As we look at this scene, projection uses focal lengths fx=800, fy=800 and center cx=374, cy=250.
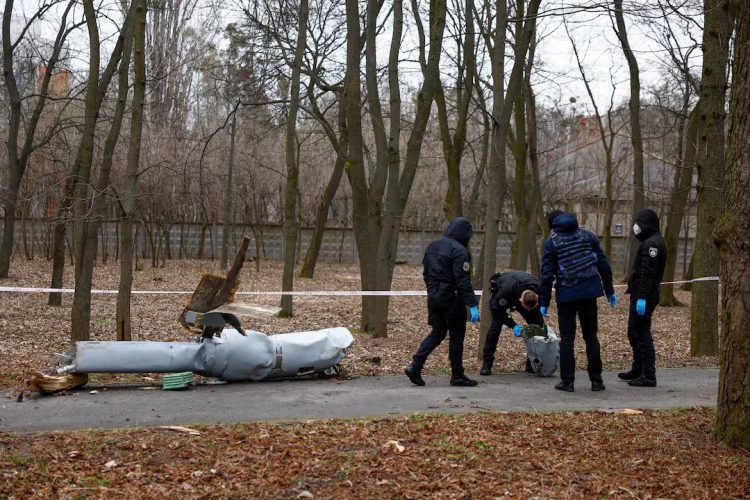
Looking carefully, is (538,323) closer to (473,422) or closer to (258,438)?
(473,422)

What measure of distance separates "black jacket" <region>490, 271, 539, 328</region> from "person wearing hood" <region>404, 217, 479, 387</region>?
93 centimetres

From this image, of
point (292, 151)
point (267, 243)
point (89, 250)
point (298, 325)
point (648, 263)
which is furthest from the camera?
point (267, 243)

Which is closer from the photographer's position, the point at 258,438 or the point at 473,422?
the point at 258,438

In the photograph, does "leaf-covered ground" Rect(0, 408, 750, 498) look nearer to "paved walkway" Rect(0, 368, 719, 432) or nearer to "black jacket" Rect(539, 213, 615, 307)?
"paved walkway" Rect(0, 368, 719, 432)

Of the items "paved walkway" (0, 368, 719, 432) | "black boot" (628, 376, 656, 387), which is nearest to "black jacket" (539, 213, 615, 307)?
"paved walkway" (0, 368, 719, 432)

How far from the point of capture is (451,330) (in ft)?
27.6

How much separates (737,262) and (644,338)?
3243 millimetres

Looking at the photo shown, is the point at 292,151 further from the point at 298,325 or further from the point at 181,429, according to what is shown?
the point at 181,429

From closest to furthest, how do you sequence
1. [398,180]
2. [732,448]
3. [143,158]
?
[732,448], [398,180], [143,158]

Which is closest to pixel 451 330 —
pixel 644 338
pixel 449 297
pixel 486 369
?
pixel 449 297

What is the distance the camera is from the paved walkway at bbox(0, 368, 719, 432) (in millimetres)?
6551

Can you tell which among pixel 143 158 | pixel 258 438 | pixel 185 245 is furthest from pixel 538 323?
pixel 185 245

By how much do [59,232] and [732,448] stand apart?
13234 millimetres

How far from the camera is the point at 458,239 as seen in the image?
8562mm
